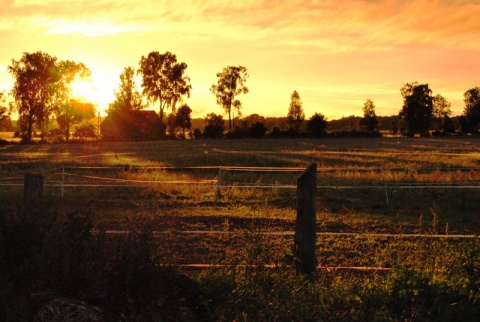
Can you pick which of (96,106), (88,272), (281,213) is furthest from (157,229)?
(96,106)

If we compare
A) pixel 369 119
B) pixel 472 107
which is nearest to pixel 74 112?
pixel 369 119

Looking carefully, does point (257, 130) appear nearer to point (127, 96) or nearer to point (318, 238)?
point (127, 96)

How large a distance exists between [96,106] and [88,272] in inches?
3562

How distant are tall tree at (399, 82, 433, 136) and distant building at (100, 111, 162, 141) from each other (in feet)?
171

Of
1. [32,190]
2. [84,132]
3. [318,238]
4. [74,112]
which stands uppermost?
[74,112]

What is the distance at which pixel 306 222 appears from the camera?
19.1 ft

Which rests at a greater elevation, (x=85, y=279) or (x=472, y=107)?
(x=472, y=107)

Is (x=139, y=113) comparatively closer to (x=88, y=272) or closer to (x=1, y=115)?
(x=1, y=115)

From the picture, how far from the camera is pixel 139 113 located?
82500 millimetres

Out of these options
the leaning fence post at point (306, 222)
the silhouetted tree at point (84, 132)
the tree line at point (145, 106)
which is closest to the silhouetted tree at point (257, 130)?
the tree line at point (145, 106)

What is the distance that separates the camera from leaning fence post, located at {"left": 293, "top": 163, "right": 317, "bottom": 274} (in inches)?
228

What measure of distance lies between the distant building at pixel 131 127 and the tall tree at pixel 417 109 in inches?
2057

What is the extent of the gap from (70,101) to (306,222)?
88.0 metres

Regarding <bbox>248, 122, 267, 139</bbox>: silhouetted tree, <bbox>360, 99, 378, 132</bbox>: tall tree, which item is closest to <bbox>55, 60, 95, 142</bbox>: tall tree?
<bbox>248, 122, 267, 139</bbox>: silhouetted tree
